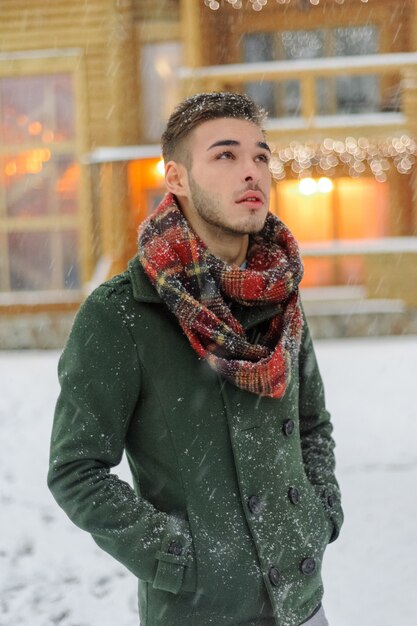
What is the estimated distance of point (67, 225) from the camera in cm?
1296

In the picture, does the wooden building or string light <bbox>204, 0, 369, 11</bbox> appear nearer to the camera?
the wooden building

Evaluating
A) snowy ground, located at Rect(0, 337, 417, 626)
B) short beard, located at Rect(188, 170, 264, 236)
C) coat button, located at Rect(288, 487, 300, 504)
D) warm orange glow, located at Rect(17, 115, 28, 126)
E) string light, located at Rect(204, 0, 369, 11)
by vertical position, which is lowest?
snowy ground, located at Rect(0, 337, 417, 626)

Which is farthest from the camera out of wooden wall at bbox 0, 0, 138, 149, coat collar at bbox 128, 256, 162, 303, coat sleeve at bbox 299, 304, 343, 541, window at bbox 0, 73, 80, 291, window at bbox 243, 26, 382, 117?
window at bbox 243, 26, 382, 117

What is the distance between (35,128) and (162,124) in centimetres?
222

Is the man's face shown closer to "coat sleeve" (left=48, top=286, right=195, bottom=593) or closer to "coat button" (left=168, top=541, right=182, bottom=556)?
"coat sleeve" (left=48, top=286, right=195, bottom=593)

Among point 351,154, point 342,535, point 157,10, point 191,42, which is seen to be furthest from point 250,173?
point 157,10

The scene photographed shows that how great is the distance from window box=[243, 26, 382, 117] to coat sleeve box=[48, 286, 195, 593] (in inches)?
513

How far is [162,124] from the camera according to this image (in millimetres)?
13898

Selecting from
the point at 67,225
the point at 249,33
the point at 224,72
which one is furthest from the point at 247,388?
the point at 249,33

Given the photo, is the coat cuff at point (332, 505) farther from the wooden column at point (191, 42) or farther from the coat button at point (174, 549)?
the wooden column at point (191, 42)

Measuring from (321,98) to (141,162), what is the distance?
3.75 metres

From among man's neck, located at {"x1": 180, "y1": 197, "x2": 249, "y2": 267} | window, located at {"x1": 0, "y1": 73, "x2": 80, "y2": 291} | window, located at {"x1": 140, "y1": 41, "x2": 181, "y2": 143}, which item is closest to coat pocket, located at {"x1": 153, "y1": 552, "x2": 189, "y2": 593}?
man's neck, located at {"x1": 180, "y1": 197, "x2": 249, "y2": 267}

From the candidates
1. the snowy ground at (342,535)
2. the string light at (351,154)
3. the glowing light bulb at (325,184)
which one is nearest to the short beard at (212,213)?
the snowy ground at (342,535)

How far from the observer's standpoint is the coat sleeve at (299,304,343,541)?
2.34 meters
